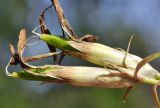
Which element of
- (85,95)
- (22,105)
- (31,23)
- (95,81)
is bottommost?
(85,95)

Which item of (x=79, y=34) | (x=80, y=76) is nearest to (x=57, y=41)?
(x=80, y=76)

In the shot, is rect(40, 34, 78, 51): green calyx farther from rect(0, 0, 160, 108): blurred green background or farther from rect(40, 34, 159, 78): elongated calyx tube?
rect(0, 0, 160, 108): blurred green background

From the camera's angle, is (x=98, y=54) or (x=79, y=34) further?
(x=79, y=34)

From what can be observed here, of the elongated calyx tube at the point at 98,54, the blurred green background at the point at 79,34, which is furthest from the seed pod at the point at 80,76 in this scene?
the blurred green background at the point at 79,34

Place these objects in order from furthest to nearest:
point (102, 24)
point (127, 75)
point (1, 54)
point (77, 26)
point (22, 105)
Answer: point (102, 24) → point (77, 26) → point (1, 54) → point (22, 105) → point (127, 75)

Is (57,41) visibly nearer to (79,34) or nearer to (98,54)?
(98,54)

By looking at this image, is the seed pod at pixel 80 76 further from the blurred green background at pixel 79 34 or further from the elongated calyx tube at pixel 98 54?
the blurred green background at pixel 79 34

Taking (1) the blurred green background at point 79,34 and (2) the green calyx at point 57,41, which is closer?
(2) the green calyx at point 57,41

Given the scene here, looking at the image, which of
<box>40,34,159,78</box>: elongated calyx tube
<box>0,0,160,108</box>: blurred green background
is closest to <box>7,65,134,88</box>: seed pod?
<box>40,34,159,78</box>: elongated calyx tube

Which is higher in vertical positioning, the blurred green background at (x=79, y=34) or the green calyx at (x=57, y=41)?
the green calyx at (x=57, y=41)

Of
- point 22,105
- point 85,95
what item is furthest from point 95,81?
point 85,95

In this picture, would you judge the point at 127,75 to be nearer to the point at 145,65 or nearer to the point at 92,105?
the point at 145,65
